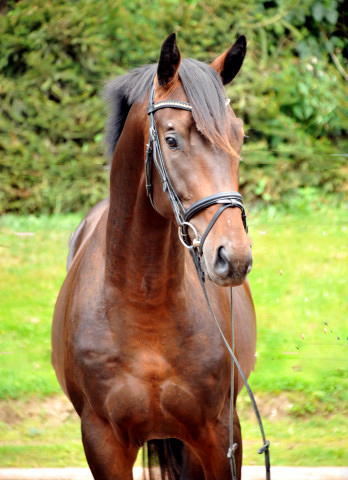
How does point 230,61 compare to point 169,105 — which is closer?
point 169,105

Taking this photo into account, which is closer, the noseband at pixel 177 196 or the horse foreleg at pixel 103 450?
the noseband at pixel 177 196

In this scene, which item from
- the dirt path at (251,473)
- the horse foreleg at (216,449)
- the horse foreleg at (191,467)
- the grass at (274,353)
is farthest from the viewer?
the grass at (274,353)

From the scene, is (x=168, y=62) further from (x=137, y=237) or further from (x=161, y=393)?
(x=161, y=393)

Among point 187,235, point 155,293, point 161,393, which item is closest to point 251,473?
point 161,393

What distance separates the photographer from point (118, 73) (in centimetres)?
802

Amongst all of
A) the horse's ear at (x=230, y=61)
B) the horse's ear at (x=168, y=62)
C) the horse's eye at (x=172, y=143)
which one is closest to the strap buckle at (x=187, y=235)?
the horse's eye at (x=172, y=143)

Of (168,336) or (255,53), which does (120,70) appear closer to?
(255,53)

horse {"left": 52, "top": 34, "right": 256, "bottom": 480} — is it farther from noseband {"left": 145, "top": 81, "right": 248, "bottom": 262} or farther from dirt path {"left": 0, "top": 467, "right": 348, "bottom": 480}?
dirt path {"left": 0, "top": 467, "right": 348, "bottom": 480}

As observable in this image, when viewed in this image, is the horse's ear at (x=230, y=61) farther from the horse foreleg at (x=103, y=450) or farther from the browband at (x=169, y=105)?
the horse foreleg at (x=103, y=450)

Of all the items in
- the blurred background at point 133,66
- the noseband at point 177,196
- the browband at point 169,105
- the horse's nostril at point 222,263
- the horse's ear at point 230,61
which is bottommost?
the horse's nostril at point 222,263

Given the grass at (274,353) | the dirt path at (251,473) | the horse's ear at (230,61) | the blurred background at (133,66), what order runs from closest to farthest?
the horse's ear at (230,61), the dirt path at (251,473), the grass at (274,353), the blurred background at (133,66)

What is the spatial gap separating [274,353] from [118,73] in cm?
443

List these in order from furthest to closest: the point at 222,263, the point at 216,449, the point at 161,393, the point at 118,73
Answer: the point at 118,73, the point at 216,449, the point at 161,393, the point at 222,263

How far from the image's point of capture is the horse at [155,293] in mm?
2023
